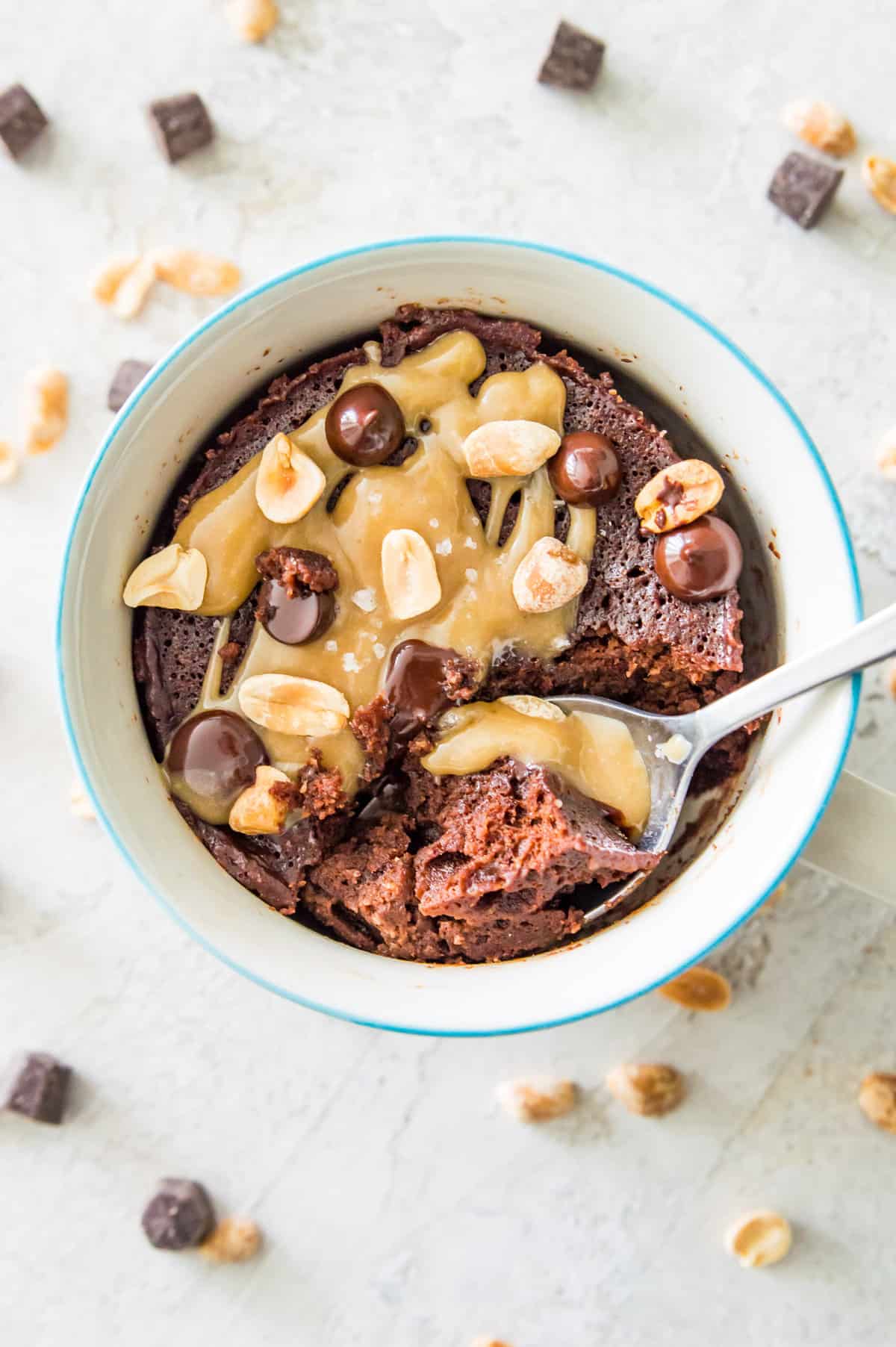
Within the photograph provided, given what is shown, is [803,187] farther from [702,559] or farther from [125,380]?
[125,380]

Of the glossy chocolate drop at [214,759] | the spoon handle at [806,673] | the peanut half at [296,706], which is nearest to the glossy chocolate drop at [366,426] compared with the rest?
the peanut half at [296,706]

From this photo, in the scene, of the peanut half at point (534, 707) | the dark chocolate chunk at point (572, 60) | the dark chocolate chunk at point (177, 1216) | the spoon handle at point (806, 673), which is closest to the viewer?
the spoon handle at point (806, 673)

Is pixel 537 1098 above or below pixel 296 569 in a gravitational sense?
below

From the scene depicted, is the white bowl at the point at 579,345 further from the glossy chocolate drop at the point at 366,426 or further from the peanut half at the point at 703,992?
the peanut half at the point at 703,992

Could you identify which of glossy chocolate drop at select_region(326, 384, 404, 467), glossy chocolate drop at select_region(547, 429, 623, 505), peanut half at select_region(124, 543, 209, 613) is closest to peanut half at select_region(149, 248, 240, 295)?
glossy chocolate drop at select_region(326, 384, 404, 467)

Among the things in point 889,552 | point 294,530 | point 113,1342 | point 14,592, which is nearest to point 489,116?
point 294,530

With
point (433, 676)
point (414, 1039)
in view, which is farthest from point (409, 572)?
point (414, 1039)

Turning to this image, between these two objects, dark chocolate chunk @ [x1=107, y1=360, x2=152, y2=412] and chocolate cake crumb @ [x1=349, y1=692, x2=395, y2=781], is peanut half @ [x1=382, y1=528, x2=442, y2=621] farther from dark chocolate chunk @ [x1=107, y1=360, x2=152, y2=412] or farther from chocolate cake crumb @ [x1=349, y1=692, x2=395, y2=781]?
dark chocolate chunk @ [x1=107, y1=360, x2=152, y2=412]
